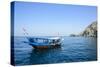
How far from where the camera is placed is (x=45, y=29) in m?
3.02

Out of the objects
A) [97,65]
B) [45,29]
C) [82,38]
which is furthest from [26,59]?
[97,65]

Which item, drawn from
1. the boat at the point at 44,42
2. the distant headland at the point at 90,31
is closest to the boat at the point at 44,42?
the boat at the point at 44,42

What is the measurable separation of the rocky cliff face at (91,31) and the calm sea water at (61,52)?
0.06 metres

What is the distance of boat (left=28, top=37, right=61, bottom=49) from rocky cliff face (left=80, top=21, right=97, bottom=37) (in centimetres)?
43

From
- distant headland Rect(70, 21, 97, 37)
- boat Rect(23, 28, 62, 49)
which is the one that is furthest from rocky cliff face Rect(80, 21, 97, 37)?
boat Rect(23, 28, 62, 49)

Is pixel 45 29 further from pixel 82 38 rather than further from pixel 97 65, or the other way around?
pixel 97 65

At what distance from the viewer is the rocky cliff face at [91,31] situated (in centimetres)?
326

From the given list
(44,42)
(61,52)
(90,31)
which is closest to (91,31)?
(90,31)

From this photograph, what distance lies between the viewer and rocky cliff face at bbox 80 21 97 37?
326 centimetres

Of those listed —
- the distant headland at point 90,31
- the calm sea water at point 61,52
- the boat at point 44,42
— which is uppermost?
the distant headland at point 90,31

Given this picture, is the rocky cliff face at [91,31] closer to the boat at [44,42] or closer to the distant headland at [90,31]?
the distant headland at [90,31]

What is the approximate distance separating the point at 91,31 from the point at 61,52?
636 millimetres

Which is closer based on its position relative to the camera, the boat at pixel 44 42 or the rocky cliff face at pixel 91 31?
the boat at pixel 44 42

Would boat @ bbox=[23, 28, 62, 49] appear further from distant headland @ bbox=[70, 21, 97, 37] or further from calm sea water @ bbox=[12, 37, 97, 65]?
distant headland @ bbox=[70, 21, 97, 37]
